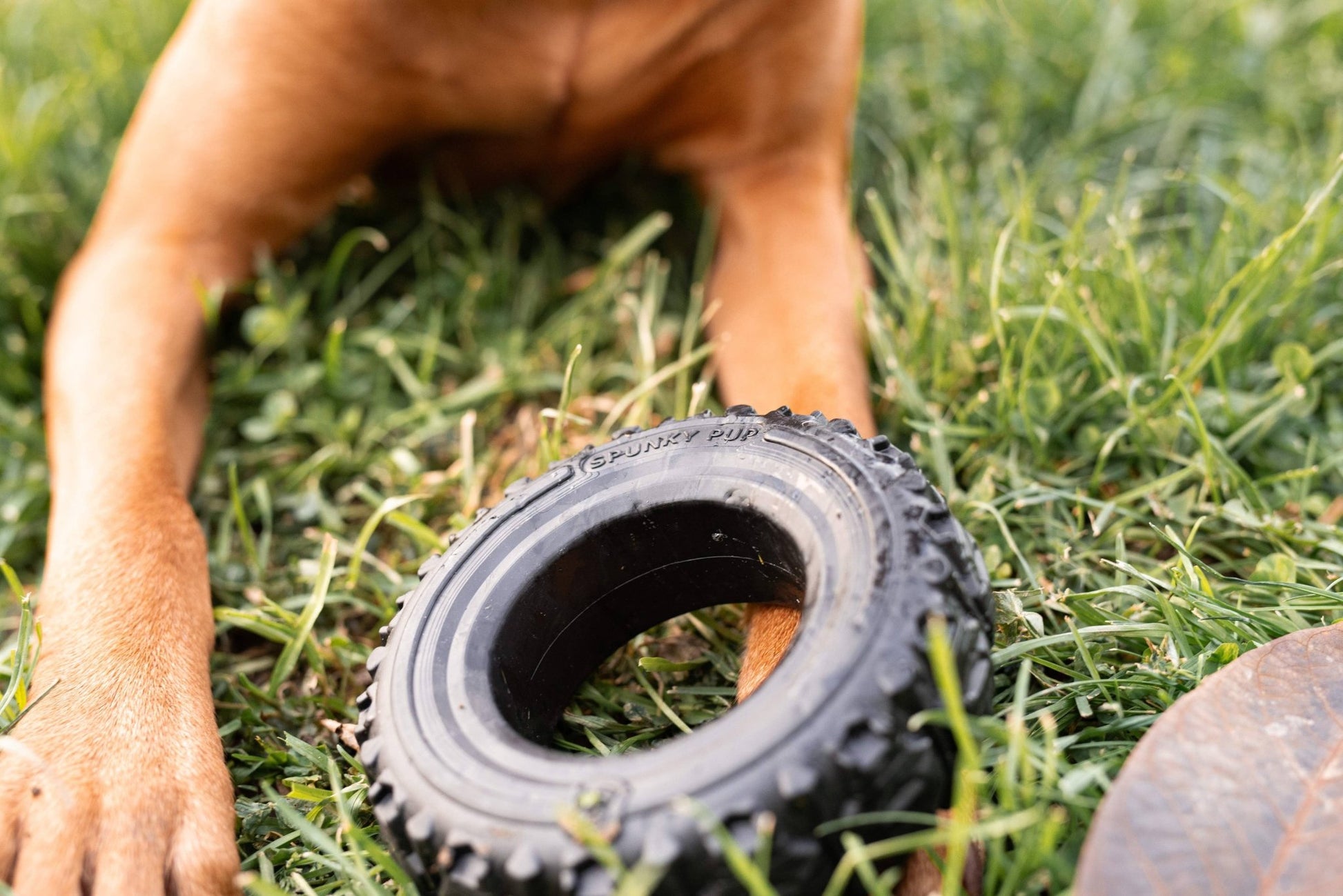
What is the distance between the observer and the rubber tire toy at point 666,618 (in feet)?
3.76

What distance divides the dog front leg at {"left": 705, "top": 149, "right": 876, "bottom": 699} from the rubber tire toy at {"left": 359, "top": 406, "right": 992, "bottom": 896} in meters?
0.49

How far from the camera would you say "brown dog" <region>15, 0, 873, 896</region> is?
1902mm

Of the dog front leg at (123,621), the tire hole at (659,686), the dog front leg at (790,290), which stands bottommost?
the tire hole at (659,686)

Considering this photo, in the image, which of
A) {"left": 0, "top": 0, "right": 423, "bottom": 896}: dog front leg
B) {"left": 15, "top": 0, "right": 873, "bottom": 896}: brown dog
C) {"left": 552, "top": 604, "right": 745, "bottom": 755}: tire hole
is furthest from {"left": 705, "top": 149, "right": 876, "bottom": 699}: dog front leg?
{"left": 0, "top": 0, "right": 423, "bottom": 896}: dog front leg

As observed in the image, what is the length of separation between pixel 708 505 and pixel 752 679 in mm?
278

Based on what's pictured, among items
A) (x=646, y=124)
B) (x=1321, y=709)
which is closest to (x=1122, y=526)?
(x=1321, y=709)

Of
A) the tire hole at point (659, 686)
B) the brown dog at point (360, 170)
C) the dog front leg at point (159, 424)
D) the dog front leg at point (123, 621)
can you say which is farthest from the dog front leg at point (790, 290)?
the dog front leg at point (123, 621)

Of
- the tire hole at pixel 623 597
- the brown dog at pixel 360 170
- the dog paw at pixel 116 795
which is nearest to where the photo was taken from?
Answer: the dog paw at pixel 116 795

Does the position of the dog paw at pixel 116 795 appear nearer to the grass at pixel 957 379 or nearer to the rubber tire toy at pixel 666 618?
the grass at pixel 957 379

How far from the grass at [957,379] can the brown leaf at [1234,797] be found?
0.26ft

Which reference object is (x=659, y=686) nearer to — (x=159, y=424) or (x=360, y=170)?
(x=159, y=424)

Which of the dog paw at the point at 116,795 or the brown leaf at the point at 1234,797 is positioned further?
the dog paw at the point at 116,795

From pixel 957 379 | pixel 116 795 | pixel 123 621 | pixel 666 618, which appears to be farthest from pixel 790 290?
pixel 116 795

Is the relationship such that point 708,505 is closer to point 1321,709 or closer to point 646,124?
point 1321,709
